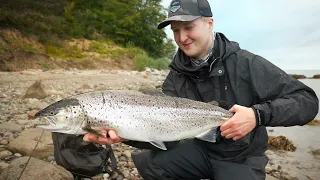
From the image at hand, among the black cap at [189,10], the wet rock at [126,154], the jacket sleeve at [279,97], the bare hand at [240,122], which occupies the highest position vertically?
the black cap at [189,10]

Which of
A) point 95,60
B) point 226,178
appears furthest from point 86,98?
point 95,60

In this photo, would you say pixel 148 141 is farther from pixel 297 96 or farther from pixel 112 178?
pixel 297 96

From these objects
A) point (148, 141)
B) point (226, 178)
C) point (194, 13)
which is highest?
point (194, 13)

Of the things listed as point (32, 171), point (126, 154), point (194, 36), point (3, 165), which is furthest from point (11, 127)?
point (194, 36)

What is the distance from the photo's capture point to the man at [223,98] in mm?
2861

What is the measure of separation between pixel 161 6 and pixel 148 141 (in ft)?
92.7

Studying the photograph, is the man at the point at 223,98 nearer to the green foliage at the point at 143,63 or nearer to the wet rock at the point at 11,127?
the wet rock at the point at 11,127

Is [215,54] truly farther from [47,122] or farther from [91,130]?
[47,122]

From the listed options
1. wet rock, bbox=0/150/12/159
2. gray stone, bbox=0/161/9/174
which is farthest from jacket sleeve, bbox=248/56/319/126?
wet rock, bbox=0/150/12/159

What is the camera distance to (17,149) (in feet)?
13.5

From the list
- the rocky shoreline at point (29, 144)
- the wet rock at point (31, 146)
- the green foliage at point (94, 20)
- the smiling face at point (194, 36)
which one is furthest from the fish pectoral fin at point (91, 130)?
the green foliage at point (94, 20)

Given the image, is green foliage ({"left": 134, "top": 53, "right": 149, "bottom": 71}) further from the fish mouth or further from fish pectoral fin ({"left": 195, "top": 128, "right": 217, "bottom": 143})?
the fish mouth

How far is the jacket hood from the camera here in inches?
129

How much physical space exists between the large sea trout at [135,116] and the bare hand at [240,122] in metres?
0.16
